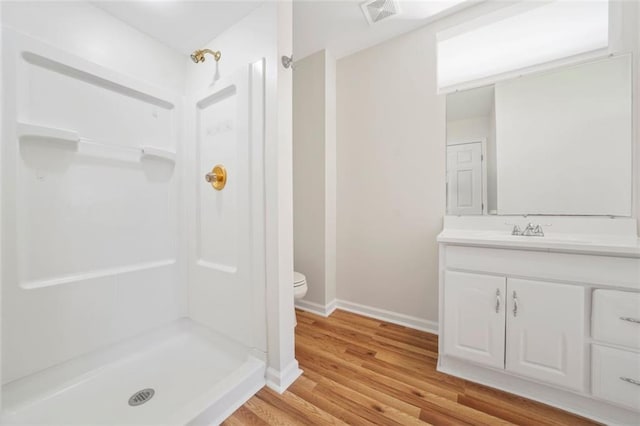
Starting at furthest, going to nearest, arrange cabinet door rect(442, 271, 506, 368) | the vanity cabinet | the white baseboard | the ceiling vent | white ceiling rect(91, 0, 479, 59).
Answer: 1. the white baseboard
2. the ceiling vent
3. white ceiling rect(91, 0, 479, 59)
4. cabinet door rect(442, 271, 506, 368)
5. the vanity cabinet

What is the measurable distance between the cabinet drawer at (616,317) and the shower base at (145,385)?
158cm

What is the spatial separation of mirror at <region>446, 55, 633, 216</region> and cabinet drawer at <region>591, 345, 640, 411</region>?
0.76 meters

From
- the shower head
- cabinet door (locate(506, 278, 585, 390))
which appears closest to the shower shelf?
the shower head

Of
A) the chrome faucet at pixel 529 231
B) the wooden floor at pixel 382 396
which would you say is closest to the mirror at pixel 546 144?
the chrome faucet at pixel 529 231

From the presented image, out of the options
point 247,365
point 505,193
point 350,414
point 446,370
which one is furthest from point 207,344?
point 505,193

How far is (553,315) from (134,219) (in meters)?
2.31

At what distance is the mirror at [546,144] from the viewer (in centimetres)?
129

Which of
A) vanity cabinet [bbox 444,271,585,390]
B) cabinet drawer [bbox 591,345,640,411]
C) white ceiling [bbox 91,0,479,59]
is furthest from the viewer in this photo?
white ceiling [bbox 91,0,479,59]

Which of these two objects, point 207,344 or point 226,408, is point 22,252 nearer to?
point 207,344

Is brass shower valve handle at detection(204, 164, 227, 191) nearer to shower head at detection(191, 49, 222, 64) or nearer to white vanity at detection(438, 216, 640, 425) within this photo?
shower head at detection(191, 49, 222, 64)

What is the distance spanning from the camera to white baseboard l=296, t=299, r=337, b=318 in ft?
6.80

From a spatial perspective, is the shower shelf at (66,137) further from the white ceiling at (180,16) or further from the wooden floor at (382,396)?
the wooden floor at (382,396)

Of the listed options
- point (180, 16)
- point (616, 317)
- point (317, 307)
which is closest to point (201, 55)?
point (180, 16)

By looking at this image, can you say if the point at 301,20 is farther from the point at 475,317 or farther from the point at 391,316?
the point at 391,316
